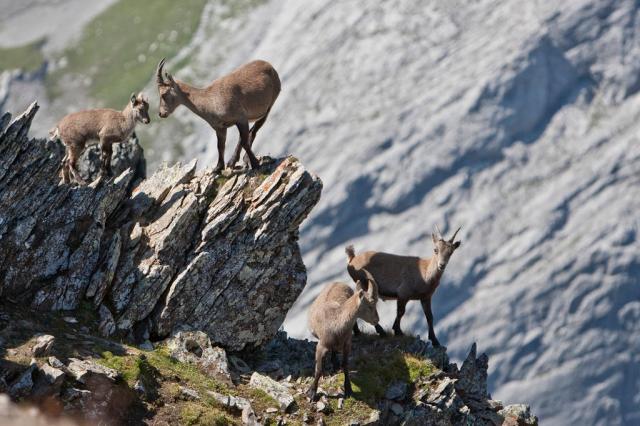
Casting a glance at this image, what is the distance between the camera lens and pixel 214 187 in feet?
102

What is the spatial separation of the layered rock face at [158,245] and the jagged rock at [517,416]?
794 centimetres

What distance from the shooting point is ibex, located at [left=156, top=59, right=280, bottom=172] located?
31969 mm

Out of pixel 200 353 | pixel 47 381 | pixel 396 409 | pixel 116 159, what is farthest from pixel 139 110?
pixel 396 409

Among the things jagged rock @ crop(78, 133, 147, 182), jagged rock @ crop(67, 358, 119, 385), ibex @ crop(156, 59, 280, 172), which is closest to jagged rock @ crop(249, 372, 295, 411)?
jagged rock @ crop(67, 358, 119, 385)

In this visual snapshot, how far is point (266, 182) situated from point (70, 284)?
22.7 feet

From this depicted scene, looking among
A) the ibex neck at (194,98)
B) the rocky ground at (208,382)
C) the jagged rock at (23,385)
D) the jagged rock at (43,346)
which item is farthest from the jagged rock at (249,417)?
the ibex neck at (194,98)

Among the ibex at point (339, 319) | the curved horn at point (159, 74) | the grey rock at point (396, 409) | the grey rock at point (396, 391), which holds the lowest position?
the grey rock at point (396, 409)

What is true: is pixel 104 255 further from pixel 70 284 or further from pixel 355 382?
pixel 355 382

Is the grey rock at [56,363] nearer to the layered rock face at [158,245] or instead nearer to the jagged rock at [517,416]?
the layered rock face at [158,245]

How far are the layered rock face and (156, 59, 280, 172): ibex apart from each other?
4.74ft

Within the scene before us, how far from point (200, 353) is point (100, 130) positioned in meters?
9.55

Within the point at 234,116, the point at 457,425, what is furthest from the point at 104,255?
the point at 457,425

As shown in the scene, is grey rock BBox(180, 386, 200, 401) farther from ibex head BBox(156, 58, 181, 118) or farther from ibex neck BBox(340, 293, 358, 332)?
ibex head BBox(156, 58, 181, 118)

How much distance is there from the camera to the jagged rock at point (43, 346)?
23.6m
